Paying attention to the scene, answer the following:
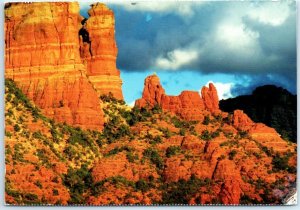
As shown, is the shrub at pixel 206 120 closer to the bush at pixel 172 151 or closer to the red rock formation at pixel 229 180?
the bush at pixel 172 151

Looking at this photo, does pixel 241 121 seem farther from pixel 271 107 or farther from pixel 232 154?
pixel 232 154

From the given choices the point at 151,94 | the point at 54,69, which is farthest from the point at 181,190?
the point at 54,69

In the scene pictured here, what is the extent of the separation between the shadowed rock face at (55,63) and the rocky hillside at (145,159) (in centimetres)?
54

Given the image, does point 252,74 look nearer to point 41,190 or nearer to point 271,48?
point 271,48

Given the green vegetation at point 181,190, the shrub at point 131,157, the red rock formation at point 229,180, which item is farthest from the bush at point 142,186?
the red rock formation at point 229,180

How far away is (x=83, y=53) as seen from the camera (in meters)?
55.0

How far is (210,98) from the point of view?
52.5 meters

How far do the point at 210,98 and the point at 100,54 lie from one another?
4.49m

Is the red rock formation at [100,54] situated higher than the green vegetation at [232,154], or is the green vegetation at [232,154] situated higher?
the red rock formation at [100,54]

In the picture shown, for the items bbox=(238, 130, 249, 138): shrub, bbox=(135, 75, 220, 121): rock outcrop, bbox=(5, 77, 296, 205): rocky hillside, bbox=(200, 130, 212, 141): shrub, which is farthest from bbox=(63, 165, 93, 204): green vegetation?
bbox=(238, 130, 249, 138): shrub

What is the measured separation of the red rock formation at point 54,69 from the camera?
51.9 m

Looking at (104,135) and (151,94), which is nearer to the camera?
(104,135)

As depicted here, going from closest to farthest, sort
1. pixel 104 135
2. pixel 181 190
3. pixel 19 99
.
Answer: pixel 181 190, pixel 19 99, pixel 104 135

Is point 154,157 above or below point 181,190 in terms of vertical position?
above
